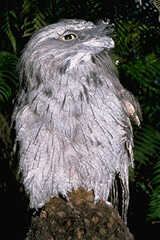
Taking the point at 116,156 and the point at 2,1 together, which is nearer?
the point at 116,156

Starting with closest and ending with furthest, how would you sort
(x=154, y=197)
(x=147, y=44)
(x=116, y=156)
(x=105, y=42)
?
(x=105, y=42)
(x=116, y=156)
(x=154, y=197)
(x=147, y=44)

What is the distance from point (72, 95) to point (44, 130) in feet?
0.49

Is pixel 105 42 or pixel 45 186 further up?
pixel 105 42

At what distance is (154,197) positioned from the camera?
2.05 metres

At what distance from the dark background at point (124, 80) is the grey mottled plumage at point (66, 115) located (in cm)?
69

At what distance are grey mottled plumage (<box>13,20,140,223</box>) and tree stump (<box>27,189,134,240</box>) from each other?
0.28ft

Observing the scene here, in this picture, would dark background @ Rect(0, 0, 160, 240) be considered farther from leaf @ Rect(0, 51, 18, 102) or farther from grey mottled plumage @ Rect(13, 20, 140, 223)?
grey mottled plumage @ Rect(13, 20, 140, 223)

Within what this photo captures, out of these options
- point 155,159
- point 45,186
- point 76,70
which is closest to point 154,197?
point 155,159

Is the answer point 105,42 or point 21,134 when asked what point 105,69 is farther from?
point 21,134

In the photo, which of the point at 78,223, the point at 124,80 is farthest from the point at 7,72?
the point at 78,223

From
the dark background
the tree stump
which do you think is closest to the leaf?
the dark background

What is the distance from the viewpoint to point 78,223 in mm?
1213

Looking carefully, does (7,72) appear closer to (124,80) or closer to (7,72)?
(7,72)

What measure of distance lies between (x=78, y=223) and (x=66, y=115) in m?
0.35
